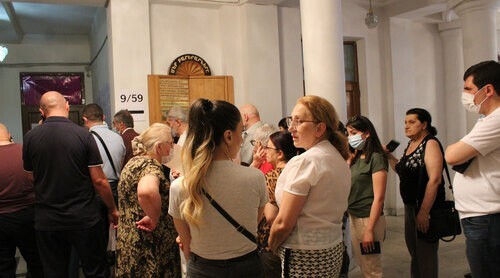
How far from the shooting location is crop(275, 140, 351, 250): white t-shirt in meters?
1.86

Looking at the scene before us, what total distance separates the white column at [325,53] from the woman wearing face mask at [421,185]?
1.05 metres

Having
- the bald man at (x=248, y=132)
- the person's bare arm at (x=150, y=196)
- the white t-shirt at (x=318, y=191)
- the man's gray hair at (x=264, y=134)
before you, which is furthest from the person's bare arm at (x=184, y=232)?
the bald man at (x=248, y=132)

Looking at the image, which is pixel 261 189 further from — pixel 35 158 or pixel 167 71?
pixel 167 71

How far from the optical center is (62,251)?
287 centimetres

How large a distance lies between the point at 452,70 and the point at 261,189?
6.84 metres

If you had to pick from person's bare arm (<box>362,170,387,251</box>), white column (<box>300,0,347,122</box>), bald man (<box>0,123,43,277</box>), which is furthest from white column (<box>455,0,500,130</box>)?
bald man (<box>0,123,43,277</box>)

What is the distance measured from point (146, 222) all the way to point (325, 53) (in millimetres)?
2571

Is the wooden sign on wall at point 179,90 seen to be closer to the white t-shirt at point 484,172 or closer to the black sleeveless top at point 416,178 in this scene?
the black sleeveless top at point 416,178

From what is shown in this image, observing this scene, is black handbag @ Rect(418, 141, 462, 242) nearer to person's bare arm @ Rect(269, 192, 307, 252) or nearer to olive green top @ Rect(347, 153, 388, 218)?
olive green top @ Rect(347, 153, 388, 218)

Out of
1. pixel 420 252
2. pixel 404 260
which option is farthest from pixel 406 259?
pixel 420 252

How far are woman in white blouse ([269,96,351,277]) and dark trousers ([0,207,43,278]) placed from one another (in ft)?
7.17

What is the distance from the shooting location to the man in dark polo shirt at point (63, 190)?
279 centimetres

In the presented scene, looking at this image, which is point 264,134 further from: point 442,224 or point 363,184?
point 442,224

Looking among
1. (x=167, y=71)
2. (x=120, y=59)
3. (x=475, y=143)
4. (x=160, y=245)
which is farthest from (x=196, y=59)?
(x=475, y=143)
